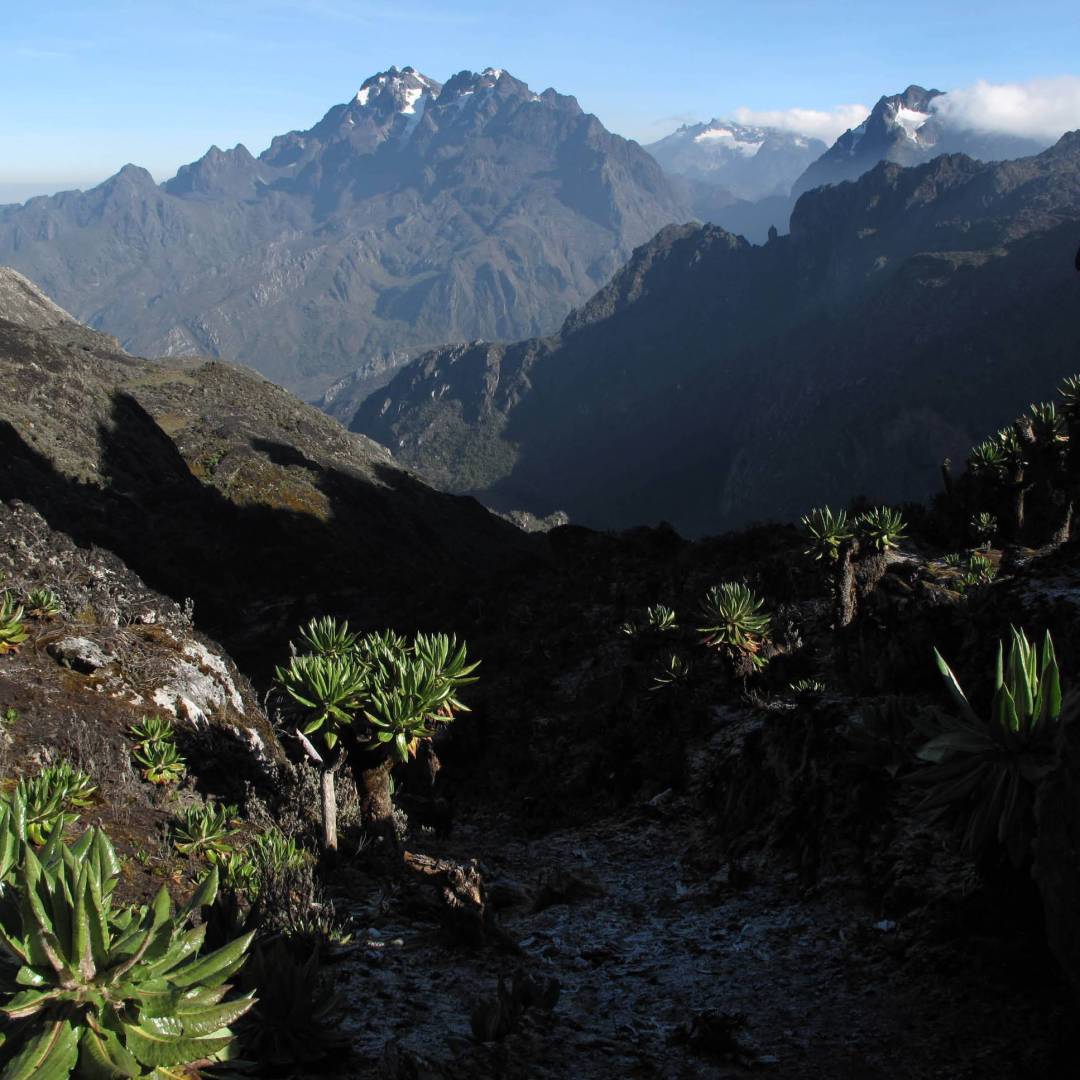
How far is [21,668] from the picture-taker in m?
10.5

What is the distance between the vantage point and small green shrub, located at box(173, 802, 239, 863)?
331 inches

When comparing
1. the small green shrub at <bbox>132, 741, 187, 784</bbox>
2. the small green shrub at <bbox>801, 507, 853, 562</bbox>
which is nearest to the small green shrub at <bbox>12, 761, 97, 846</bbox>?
the small green shrub at <bbox>132, 741, 187, 784</bbox>

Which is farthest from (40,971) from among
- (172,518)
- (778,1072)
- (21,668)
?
(172,518)

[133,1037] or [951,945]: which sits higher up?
[133,1037]

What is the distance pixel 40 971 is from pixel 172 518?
35209 mm

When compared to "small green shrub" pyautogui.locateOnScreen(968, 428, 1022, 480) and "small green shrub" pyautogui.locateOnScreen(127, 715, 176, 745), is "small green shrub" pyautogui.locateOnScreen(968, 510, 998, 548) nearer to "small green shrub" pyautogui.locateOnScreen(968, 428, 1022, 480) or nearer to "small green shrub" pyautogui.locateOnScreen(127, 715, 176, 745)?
"small green shrub" pyautogui.locateOnScreen(968, 428, 1022, 480)

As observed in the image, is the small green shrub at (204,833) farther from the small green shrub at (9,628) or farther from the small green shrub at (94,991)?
the small green shrub at (94,991)

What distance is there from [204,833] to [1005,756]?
7.24 meters

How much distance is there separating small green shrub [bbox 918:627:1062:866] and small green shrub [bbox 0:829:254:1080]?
4241 mm

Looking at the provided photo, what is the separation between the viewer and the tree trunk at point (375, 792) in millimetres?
10433

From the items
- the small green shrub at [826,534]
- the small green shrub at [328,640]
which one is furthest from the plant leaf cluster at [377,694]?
the small green shrub at [826,534]

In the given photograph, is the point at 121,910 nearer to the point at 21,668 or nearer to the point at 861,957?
the point at 861,957

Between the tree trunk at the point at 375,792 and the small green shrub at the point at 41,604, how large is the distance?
201 inches

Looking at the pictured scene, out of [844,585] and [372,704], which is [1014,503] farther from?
[372,704]
